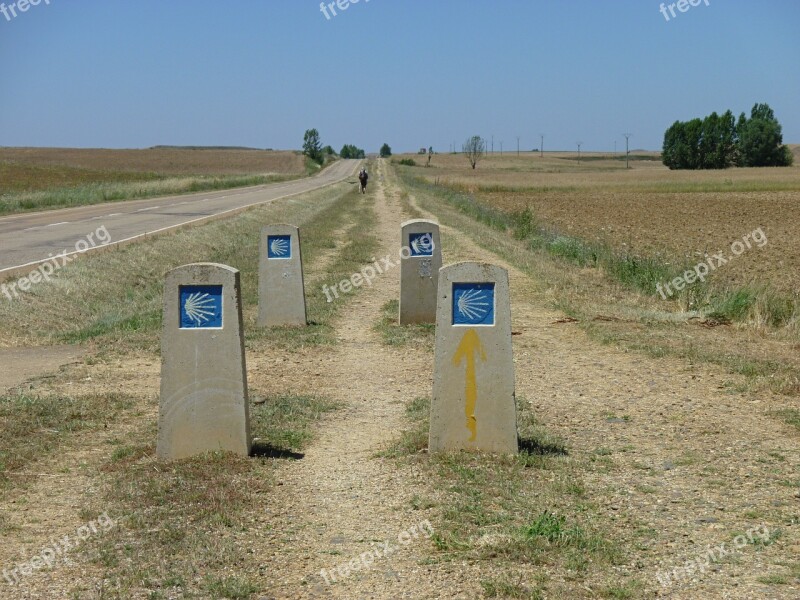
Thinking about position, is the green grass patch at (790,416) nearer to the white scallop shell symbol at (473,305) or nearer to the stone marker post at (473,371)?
the stone marker post at (473,371)

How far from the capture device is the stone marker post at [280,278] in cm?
1233

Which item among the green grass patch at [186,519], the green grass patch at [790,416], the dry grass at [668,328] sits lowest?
the dry grass at [668,328]

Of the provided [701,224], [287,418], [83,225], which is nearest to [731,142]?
[701,224]

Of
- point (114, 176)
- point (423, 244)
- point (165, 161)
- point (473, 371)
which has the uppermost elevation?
point (165, 161)

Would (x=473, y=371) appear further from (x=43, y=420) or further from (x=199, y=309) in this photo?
(x=43, y=420)

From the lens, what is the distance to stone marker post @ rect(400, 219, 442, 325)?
41.0ft

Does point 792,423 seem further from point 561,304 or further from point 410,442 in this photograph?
point 561,304

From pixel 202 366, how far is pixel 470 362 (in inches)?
74.2

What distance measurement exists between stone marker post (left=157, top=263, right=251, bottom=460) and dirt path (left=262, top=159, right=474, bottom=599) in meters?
0.59

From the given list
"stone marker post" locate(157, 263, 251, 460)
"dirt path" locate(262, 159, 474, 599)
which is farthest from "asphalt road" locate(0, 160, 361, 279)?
"stone marker post" locate(157, 263, 251, 460)

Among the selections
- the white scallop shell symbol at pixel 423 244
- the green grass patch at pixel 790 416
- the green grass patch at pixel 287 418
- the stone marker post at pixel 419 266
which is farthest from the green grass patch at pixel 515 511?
the white scallop shell symbol at pixel 423 244

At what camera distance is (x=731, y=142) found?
128 m

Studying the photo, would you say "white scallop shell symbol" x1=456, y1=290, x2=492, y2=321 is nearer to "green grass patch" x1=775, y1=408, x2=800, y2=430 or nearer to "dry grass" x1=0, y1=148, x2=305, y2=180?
"green grass patch" x1=775, y1=408, x2=800, y2=430

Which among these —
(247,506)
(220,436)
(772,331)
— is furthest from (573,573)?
(772,331)
